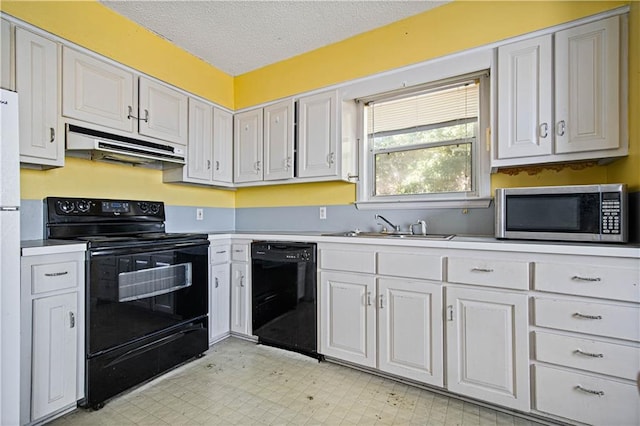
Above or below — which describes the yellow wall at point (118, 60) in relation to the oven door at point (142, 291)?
above

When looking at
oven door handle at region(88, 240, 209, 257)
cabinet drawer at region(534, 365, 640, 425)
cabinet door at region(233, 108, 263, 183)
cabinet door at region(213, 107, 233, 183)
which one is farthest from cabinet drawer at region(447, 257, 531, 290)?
cabinet door at region(213, 107, 233, 183)

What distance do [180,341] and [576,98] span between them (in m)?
2.99

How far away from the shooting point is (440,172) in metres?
2.42

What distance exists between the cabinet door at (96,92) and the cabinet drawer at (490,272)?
248 cm

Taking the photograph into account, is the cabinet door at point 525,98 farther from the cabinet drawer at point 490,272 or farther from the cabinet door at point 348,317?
the cabinet door at point 348,317

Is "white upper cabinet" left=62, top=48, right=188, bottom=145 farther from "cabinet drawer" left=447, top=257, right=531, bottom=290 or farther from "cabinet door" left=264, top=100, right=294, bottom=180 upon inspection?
"cabinet drawer" left=447, top=257, right=531, bottom=290

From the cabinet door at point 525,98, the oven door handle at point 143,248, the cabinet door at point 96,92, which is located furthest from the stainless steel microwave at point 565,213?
the cabinet door at point 96,92

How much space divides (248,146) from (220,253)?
1117mm

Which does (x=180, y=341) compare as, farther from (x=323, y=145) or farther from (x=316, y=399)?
(x=323, y=145)

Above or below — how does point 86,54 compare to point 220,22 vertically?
below

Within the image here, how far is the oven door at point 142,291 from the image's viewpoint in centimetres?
175

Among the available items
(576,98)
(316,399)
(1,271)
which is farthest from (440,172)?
(1,271)

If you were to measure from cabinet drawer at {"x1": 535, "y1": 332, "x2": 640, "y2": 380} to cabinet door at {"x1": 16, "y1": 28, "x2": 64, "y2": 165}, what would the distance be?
2992mm

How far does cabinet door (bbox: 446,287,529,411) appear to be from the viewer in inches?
63.3
